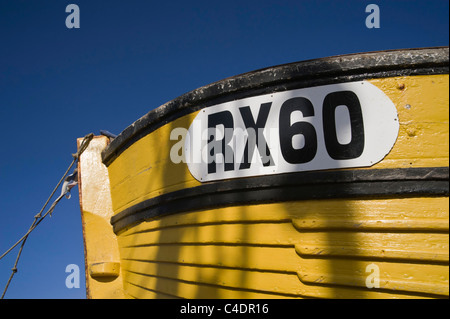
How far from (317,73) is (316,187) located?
0.66 meters

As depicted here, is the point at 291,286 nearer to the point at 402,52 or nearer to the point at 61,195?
the point at 402,52

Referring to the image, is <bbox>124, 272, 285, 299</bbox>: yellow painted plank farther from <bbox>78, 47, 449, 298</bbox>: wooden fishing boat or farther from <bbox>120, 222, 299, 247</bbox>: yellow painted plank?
<bbox>120, 222, 299, 247</bbox>: yellow painted plank

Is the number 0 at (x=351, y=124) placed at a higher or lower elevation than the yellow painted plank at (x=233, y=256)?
higher

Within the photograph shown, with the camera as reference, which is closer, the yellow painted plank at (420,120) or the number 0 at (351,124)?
the yellow painted plank at (420,120)

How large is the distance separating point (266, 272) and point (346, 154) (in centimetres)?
81

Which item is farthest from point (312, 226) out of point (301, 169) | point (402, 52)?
point (402, 52)

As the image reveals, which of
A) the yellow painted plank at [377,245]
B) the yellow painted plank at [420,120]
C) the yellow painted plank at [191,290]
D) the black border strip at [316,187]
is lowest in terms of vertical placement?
the yellow painted plank at [191,290]

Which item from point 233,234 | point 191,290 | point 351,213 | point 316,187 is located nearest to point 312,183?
point 316,187

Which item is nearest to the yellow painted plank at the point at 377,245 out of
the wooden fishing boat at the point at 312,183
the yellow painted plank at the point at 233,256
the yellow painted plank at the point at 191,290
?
the wooden fishing boat at the point at 312,183

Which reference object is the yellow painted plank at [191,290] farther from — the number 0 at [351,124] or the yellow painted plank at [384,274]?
the number 0 at [351,124]

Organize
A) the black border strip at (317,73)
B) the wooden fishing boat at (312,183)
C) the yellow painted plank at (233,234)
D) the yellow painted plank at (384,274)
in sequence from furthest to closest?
the yellow painted plank at (233,234), the black border strip at (317,73), the wooden fishing boat at (312,183), the yellow painted plank at (384,274)

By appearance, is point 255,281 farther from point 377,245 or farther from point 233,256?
point 377,245

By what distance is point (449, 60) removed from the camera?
2035mm

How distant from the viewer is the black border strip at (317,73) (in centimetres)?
Answer: 208
